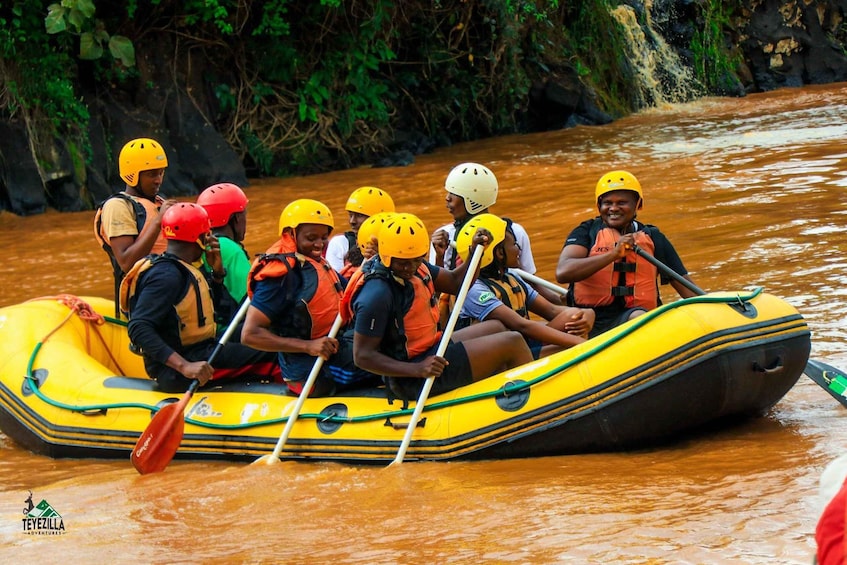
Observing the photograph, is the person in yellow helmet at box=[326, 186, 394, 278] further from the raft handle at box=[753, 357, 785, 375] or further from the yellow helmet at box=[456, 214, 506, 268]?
the raft handle at box=[753, 357, 785, 375]

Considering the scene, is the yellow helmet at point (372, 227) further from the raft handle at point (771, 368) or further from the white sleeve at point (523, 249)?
the raft handle at point (771, 368)

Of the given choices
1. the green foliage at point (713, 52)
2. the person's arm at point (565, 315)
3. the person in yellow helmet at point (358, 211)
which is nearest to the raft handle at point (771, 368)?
the person's arm at point (565, 315)

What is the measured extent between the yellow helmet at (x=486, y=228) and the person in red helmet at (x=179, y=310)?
120 centimetres

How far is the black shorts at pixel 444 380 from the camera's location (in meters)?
5.11

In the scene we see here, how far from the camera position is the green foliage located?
20.0m

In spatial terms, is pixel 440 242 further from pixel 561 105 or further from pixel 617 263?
pixel 561 105

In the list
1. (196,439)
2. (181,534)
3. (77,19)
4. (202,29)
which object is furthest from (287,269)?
(202,29)

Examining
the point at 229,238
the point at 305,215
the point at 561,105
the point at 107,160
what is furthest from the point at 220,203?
the point at 561,105

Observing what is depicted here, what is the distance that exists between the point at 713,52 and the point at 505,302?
52.2 feet

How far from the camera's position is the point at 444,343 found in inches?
197

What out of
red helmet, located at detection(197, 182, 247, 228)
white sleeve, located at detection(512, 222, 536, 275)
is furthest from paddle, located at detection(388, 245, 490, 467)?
red helmet, located at detection(197, 182, 247, 228)

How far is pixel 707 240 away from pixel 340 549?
546 cm

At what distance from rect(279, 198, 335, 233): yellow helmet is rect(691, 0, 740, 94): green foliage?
51.4 ft

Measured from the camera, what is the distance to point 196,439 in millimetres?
5402
